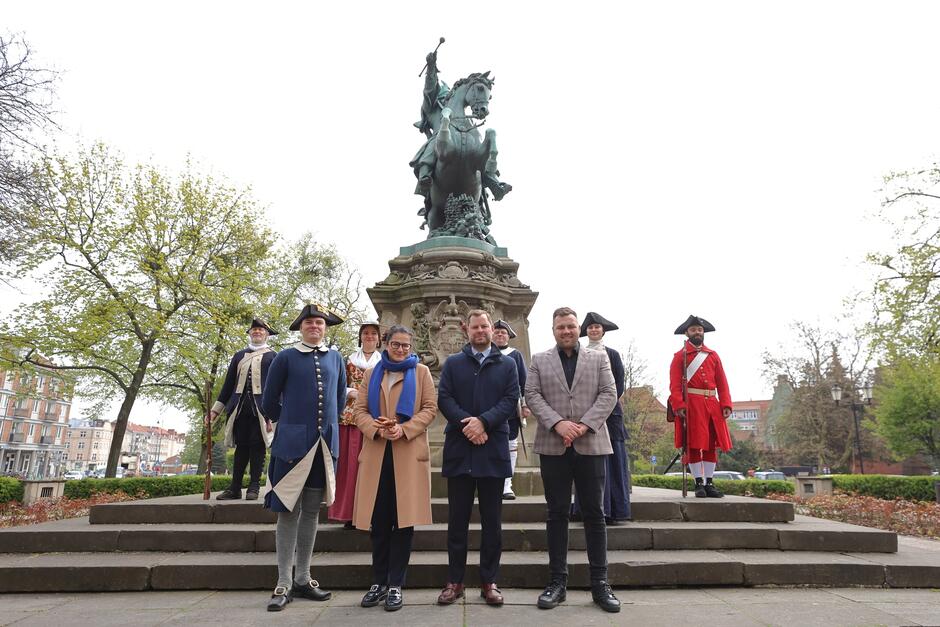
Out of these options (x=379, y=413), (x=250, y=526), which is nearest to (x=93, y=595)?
(x=250, y=526)

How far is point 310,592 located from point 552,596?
183 centimetres

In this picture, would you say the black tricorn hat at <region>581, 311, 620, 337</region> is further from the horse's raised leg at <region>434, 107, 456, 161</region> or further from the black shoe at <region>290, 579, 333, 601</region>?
the horse's raised leg at <region>434, 107, 456, 161</region>

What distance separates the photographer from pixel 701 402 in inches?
278

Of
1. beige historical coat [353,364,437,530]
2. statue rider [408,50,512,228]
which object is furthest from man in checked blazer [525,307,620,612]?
statue rider [408,50,512,228]

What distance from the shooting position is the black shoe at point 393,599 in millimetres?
3984

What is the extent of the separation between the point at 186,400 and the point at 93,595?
24.9m

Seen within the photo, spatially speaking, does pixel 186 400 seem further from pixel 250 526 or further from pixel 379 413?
pixel 379 413

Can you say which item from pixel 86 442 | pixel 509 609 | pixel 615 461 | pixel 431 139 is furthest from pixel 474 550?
pixel 86 442

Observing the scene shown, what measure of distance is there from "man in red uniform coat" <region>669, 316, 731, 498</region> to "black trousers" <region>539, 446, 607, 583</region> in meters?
3.22

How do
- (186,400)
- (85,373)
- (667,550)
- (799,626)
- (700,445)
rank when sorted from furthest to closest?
(186,400), (85,373), (700,445), (667,550), (799,626)

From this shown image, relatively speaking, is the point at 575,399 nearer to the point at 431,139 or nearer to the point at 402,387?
the point at 402,387

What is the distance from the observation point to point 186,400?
89.1 feet

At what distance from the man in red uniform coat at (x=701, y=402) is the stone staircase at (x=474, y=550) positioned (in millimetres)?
730

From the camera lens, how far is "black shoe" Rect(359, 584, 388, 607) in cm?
409
